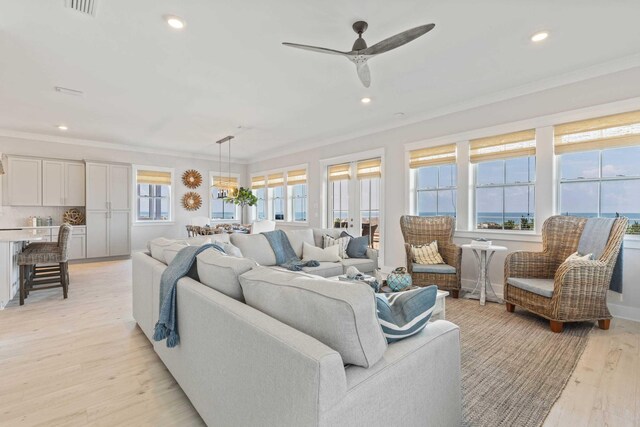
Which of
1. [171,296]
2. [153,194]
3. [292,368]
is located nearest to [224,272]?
[171,296]

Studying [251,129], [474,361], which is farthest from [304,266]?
[251,129]

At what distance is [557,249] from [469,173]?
1.53m

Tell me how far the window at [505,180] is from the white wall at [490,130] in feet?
0.60

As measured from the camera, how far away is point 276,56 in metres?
3.14

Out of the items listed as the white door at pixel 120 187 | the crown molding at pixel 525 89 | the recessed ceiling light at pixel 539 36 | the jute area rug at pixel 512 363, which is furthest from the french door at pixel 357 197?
the white door at pixel 120 187

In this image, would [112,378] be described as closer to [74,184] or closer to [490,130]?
[490,130]

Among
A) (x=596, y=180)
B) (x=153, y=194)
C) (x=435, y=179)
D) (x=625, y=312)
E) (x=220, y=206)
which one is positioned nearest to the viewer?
(x=625, y=312)

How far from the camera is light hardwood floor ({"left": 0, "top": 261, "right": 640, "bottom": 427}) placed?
67.8 inches

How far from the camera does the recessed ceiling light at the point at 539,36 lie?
2.73 metres

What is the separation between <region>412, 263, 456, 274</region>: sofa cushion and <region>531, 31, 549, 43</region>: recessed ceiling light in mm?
2622

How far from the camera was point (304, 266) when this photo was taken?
382 centimetres

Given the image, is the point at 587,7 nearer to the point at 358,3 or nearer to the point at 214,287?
the point at 358,3

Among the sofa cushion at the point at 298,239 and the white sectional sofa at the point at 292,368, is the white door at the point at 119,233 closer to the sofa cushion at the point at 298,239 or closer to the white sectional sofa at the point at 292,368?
the sofa cushion at the point at 298,239

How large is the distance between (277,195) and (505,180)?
18.6ft
